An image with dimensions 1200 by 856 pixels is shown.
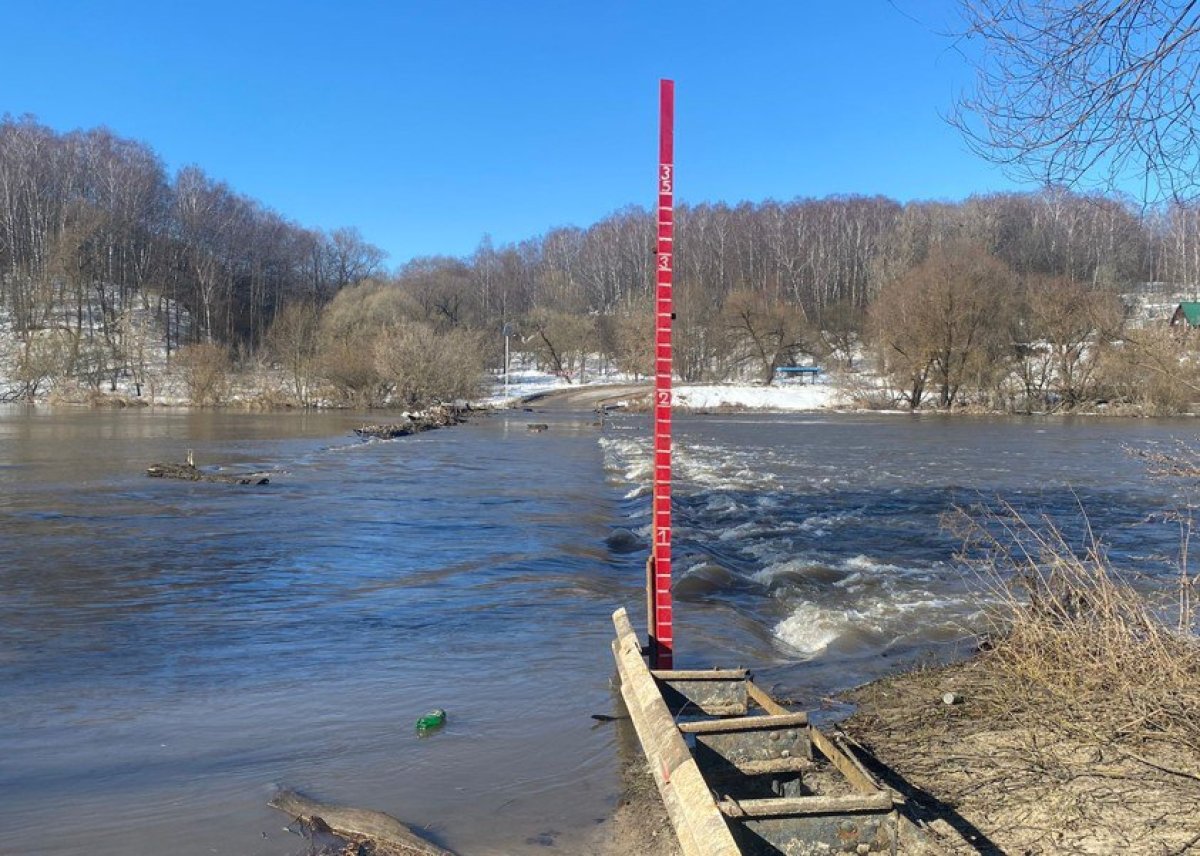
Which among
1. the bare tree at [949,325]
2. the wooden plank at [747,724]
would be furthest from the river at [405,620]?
the bare tree at [949,325]

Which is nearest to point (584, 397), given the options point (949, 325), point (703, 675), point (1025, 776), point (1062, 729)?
point (949, 325)

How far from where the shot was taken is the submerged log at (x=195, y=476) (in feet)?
70.5

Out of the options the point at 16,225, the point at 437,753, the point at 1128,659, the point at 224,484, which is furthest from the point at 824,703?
the point at 16,225

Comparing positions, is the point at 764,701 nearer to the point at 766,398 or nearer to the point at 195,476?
the point at 195,476

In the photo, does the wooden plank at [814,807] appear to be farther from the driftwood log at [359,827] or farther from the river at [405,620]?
the driftwood log at [359,827]

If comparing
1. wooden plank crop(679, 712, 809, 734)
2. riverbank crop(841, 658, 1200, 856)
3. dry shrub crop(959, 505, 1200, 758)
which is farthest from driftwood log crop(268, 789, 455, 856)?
dry shrub crop(959, 505, 1200, 758)

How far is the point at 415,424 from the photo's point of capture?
4534cm

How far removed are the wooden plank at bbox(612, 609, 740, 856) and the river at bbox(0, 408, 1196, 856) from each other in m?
0.49

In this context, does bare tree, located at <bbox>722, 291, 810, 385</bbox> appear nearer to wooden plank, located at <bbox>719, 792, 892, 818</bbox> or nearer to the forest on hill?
the forest on hill

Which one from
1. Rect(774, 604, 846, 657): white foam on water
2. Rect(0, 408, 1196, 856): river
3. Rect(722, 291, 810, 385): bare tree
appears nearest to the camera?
Rect(0, 408, 1196, 856): river

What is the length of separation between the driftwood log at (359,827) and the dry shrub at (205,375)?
64554 millimetres

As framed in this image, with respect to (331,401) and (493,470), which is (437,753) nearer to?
(493,470)

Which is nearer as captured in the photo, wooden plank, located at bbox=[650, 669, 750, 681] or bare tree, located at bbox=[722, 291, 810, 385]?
wooden plank, located at bbox=[650, 669, 750, 681]

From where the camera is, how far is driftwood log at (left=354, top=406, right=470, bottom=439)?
4016 cm
